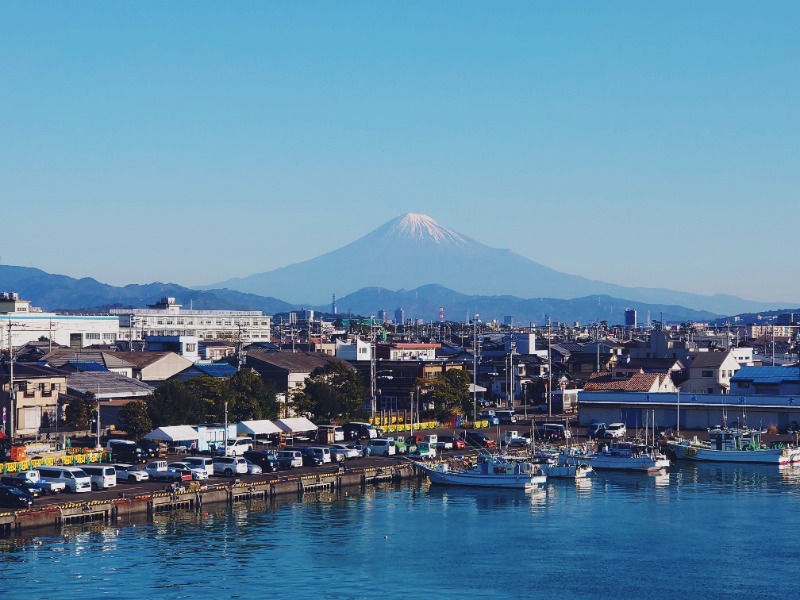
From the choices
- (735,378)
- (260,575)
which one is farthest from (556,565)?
(735,378)

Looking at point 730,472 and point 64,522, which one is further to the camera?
point 730,472

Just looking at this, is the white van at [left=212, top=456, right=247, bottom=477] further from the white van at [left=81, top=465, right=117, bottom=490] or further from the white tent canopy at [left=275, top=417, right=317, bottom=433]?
the white tent canopy at [left=275, top=417, right=317, bottom=433]

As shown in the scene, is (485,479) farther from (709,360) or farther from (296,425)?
(709,360)

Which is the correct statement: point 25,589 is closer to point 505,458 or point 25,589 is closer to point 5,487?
point 5,487

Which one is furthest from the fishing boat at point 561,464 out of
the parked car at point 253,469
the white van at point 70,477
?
the white van at point 70,477

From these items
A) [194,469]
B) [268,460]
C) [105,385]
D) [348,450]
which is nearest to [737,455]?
[348,450]

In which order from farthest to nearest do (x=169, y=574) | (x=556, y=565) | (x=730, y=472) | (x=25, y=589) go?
(x=730, y=472)
(x=556, y=565)
(x=169, y=574)
(x=25, y=589)
